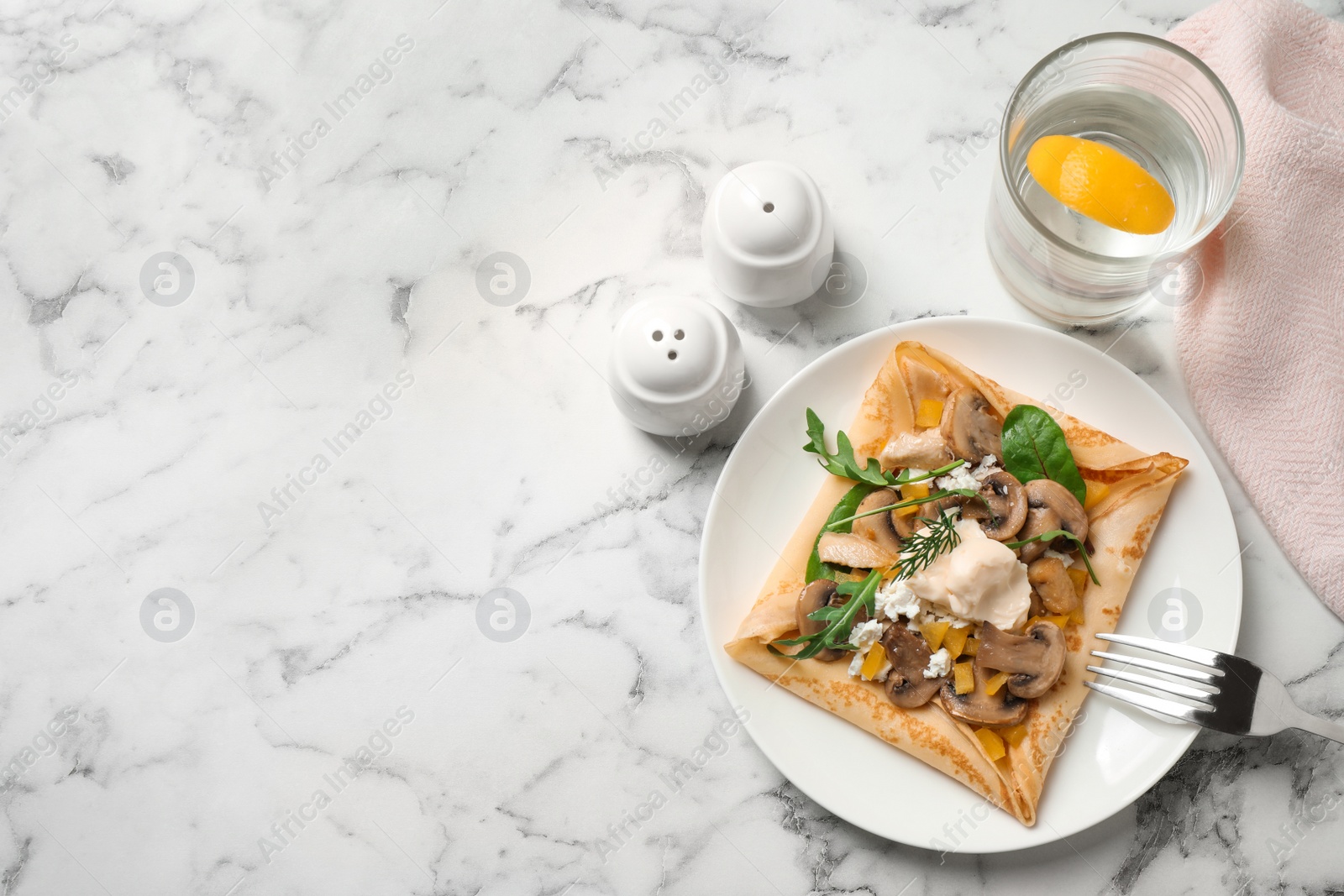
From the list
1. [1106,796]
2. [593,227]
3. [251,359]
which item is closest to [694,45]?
[593,227]

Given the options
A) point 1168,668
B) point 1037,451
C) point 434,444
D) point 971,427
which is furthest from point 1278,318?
point 434,444

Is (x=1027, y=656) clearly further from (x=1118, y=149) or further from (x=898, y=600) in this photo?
(x=1118, y=149)

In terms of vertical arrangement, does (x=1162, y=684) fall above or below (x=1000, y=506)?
below

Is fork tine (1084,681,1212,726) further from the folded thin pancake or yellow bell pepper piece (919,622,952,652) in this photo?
yellow bell pepper piece (919,622,952,652)

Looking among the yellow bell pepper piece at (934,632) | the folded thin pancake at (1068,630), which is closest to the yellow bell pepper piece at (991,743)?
the folded thin pancake at (1068,630)

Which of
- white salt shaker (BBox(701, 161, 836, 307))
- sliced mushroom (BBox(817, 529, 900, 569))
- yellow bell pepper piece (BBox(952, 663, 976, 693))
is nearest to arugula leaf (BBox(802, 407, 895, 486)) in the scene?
sliced mushroom (BBox(817, 529, 900, 569))

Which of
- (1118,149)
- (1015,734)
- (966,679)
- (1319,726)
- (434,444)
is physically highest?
(1118,149)
